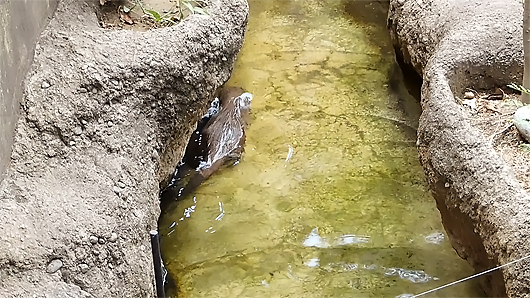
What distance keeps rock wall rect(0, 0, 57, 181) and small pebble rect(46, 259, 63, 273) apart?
36 centimetres

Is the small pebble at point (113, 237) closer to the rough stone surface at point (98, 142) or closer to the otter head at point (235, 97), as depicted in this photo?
the rough stone surface at point (98, 142)

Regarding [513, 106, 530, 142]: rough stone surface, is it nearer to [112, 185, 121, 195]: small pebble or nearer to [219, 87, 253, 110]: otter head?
[112, 185, 121, 195]: small pebble

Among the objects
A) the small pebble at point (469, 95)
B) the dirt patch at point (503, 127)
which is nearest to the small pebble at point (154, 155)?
the dirt patch at point (503, 127)

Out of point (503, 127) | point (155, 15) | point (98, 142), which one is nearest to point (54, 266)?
point (98, 142)

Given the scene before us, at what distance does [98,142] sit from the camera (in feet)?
7.38

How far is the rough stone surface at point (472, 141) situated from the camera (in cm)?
202

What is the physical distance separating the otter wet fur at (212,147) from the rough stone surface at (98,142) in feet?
1.05

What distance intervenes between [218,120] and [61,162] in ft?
4.83

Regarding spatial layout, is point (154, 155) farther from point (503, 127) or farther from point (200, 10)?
point (503, 127)

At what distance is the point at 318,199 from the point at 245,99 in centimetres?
96

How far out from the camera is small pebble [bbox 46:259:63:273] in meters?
1.84

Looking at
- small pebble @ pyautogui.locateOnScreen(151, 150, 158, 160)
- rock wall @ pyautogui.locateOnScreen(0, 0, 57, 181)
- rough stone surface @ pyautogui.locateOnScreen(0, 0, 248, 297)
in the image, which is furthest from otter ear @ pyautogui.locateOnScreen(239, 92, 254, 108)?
rock wall @ pyautogui.locateOnScreen(0, 0, 57, 181)

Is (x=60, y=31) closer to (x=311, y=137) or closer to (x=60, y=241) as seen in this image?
(x=60, y=241)

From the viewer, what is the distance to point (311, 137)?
11.5ft
